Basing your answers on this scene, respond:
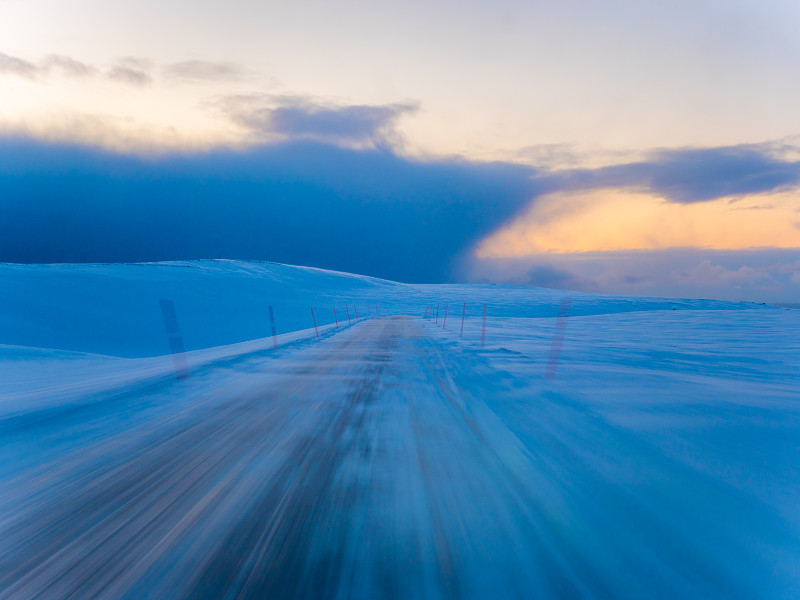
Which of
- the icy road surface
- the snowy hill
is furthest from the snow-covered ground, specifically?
the snowy hill

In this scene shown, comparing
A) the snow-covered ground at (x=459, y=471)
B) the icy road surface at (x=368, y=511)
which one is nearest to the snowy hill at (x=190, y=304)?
the snow-covered ground at (x=459, y=471)

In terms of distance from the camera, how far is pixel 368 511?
3.72 m

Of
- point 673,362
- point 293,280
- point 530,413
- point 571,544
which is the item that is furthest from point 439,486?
point 293,280

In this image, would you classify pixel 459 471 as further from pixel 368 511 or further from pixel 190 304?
pixel 190 304

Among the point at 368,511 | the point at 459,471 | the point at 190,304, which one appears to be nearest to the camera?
the point at 368,511

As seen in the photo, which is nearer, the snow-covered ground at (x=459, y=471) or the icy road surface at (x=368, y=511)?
the icy road surface at (x=368, y=511)

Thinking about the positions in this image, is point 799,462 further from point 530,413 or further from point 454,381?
point 454,381

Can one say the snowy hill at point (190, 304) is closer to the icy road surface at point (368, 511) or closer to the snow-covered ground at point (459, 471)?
the snow-covered ground at point (459, 471)

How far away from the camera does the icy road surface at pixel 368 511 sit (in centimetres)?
286

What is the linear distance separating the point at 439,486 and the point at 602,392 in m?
5.11

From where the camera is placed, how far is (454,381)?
9719 millimetres

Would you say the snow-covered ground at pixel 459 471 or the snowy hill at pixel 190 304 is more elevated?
the snow-covered ground at pixel 459 471

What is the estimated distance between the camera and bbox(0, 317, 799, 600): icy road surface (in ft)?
9.38

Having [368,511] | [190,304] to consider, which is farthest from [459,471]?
[190,304]
